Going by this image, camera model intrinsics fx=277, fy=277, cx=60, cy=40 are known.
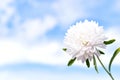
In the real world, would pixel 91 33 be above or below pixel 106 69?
above

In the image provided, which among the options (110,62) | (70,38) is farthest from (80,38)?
(110,62)

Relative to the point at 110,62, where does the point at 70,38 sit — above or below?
above

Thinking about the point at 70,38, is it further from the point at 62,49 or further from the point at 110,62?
the point at 110,62

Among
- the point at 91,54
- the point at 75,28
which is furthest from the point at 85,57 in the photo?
the point at 75,28

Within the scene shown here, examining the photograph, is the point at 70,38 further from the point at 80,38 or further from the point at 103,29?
the point at 103,29

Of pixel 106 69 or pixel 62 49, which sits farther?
pixel 62 49

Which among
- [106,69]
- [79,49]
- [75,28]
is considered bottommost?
[106,69]
